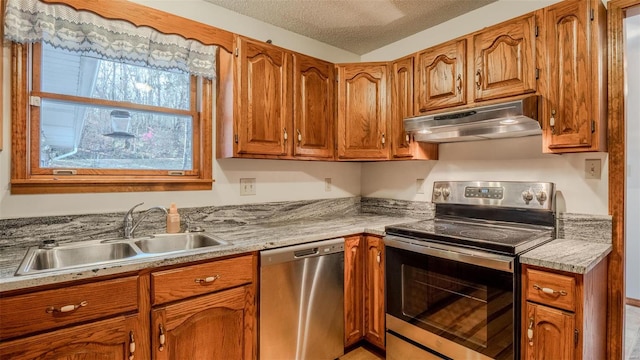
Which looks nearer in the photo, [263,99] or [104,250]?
[104,250]

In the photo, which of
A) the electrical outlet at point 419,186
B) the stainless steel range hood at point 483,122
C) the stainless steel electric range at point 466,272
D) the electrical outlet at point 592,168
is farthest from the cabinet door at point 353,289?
the electrical outlet at point 592,168

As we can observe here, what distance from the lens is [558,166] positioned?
1.96 m

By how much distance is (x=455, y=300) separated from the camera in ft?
5.84

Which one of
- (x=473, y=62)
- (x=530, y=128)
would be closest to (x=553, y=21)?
(x=473, y=62)

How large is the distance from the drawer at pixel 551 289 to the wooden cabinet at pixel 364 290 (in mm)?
857

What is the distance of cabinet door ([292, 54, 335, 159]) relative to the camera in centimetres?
235

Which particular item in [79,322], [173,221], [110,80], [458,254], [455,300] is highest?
[110,80]

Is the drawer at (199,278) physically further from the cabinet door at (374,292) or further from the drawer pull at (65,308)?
the cabinet door at (374,292)

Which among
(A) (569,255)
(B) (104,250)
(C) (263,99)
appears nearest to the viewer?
(A) (569,255)

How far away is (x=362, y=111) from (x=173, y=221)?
155cm

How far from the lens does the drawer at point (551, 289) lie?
1.39 metres

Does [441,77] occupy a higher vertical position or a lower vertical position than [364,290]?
higher

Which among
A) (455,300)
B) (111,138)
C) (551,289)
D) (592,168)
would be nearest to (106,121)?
(111,138)

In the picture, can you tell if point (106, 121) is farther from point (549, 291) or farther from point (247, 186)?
point (549, 291)
